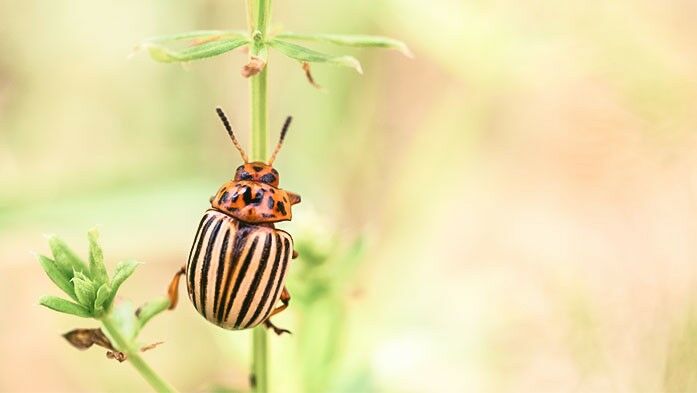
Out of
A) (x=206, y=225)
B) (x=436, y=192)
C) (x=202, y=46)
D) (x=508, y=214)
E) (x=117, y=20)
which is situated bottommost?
(x=206, y=225)

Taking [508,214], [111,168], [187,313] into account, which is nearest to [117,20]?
[111,168]

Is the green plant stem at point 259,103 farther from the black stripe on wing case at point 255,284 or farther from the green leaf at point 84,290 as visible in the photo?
the green leaf at point 84,290

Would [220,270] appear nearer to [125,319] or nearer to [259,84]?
[125,319]

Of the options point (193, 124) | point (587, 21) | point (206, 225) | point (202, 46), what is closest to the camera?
point (202, 46)

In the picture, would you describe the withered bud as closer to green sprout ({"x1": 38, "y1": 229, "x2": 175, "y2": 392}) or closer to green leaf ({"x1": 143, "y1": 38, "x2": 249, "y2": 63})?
green sprout ({"x1": 38, "y1": 229, "x2": 175, "y2": 392})

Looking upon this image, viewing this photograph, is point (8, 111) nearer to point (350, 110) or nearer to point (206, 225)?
point (350, 110)

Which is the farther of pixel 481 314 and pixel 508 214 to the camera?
pixel 508 214

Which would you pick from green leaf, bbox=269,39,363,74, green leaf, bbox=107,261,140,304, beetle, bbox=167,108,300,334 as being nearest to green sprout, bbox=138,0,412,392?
green leaf, bbox=269,39,363,74

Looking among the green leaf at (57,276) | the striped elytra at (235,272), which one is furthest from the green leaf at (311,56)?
the green leaf at (57,276)
